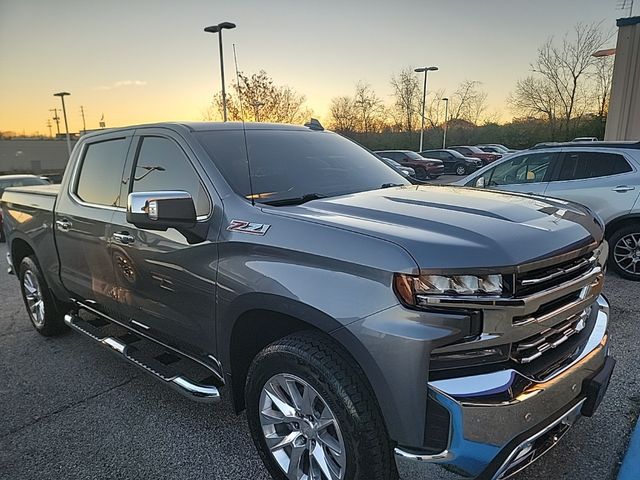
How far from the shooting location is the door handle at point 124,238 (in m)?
3.12

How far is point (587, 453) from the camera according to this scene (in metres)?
2.63

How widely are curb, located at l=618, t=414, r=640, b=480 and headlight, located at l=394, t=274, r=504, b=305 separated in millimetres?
1456

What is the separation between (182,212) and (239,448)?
1456 millimetres

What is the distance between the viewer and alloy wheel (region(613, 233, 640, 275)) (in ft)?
20.1

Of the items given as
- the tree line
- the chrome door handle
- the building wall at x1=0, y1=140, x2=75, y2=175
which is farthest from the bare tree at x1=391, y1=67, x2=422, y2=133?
the chrome door handle

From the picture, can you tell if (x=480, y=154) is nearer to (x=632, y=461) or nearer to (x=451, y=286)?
(x=632, y=461)

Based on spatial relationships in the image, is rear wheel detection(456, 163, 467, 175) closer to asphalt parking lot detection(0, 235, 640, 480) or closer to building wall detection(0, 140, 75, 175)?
asphalt parking lot detection(0, 235, 640, 480)

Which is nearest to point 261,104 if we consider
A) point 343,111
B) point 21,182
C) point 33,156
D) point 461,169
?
point 21,182

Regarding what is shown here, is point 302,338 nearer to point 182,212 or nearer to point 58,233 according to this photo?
point 182,212

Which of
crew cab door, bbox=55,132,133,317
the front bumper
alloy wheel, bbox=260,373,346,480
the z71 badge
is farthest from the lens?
crew cab door, bbox=55,132,133,317

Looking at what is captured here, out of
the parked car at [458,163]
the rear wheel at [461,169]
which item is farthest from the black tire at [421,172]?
the rear wheel at [461,169]

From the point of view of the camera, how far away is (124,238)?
3.18 metres

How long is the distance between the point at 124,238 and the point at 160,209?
37.1 inches

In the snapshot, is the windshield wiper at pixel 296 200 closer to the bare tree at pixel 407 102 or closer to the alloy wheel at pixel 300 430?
the alloy wheel at pixel 300 430
